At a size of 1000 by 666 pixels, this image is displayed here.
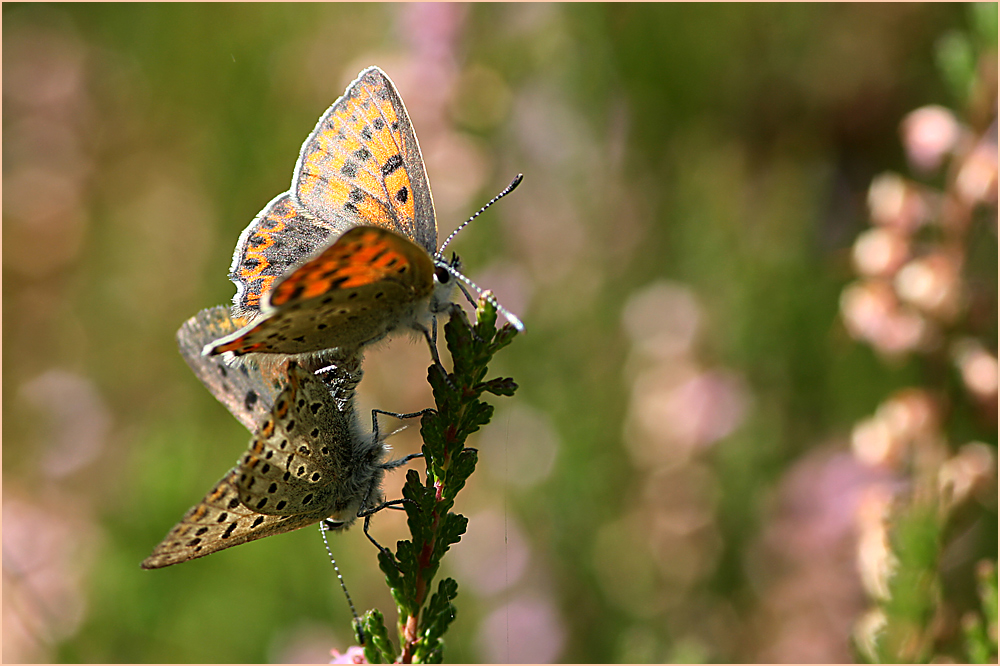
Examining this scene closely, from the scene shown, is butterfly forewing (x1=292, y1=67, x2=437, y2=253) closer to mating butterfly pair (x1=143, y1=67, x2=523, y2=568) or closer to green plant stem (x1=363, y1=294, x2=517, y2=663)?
mating butterfly pair (x1=143, y1=67, x2=523, y2=568)

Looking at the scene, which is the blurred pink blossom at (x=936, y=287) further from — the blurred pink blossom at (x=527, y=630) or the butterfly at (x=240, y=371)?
the blurred pink blossom at (x=527, y=630)

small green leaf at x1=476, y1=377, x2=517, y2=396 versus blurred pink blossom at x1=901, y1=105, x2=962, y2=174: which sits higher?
blurred pink blossom at x1=901, y1=105, x2=962, y2=174

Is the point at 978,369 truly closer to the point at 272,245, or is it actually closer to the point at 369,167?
the point at 369,167

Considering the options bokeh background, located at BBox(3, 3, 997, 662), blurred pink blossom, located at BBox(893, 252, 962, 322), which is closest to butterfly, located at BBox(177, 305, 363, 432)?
bokeh background, located at BBox(3, 3, 997, 662)

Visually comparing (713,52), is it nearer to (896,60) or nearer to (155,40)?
(896,60)

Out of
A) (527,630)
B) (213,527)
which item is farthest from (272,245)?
(527,630)

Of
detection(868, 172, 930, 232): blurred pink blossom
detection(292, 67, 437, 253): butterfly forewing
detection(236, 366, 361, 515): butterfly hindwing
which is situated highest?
detection(292, 67, 437, 253): butterfly forewing

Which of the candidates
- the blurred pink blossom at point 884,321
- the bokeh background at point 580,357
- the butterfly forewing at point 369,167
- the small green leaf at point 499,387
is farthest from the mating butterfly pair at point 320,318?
the bokeh background at point 580,357

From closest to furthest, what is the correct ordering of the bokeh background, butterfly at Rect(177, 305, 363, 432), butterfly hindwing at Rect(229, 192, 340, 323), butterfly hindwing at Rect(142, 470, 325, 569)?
1. butterfly hindwing at Rect(142, 470, 325, 569)
2. butterfly at Rect(177, 305, 363, 432)
3. butterfly hindwing at Rect(229, 192, 340, 323)
4. the bokeh background


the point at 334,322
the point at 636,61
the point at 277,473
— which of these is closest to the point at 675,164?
the point at 636,61
